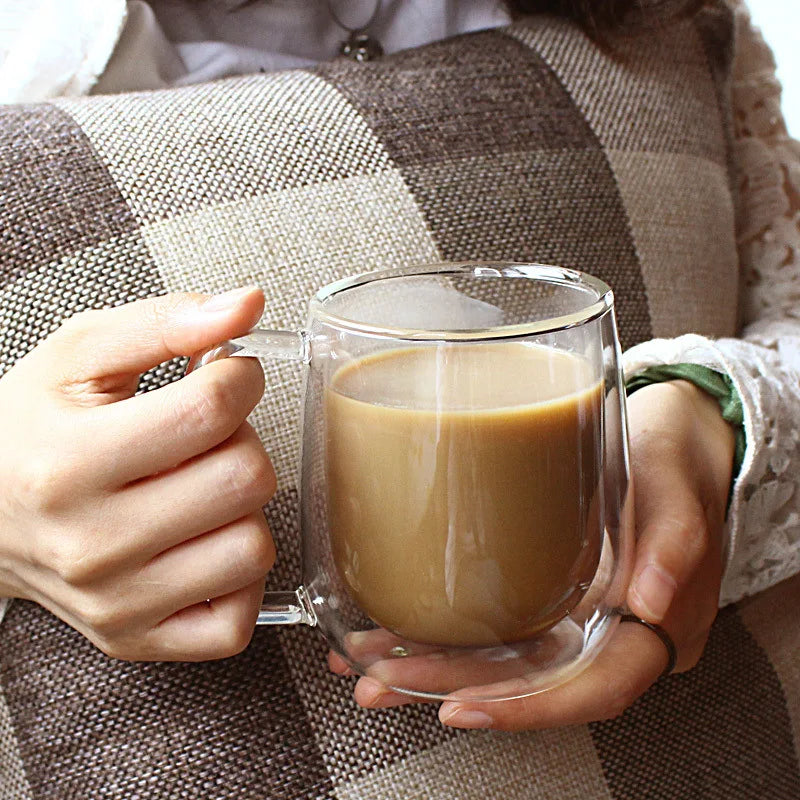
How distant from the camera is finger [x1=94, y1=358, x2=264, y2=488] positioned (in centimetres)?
38

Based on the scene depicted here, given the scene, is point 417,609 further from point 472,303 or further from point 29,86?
point 29,86

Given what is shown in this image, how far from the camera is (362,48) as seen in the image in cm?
76

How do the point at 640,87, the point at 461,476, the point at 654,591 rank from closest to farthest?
the point at 461,476, the point at 654,591, the point at 640,87

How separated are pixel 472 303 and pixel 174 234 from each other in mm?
203

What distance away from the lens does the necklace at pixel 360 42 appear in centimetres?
75

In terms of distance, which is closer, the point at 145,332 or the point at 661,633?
the point at 145,332

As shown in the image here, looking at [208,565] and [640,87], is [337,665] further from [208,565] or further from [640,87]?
[640,87]

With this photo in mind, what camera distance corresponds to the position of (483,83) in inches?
26.1

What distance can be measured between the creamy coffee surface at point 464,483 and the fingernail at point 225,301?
0.06 meters

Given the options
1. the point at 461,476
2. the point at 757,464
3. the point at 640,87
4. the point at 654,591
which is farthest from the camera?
the point at 640,87

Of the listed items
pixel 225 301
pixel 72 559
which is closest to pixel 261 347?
pixel 225 301

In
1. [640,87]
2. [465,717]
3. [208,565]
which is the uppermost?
[640,87]

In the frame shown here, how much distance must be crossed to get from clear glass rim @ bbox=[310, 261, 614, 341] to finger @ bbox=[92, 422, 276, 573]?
81mm

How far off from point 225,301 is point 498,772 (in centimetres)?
35
